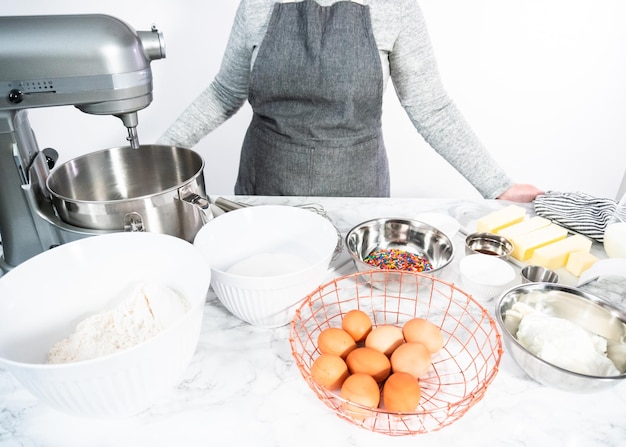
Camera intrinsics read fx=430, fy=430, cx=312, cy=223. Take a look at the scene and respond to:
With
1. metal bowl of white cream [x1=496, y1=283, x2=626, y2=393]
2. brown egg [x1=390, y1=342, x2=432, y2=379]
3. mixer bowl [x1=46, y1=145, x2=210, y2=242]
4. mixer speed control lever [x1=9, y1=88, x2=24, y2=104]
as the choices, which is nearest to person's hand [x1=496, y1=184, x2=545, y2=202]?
metal bowl of white cream [x1=496, y1=283, x2=626, y2=393]

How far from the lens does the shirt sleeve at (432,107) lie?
1164 millimetres

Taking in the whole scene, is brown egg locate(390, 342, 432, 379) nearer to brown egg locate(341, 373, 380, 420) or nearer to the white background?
brown egg locate(341, 373, 380, 420)

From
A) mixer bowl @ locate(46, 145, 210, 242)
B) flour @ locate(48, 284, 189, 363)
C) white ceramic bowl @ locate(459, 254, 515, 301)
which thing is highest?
mixer bowl @ locate(46, 145, 210, 242)

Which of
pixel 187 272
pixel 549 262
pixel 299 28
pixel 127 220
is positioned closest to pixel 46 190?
pixel 127 220

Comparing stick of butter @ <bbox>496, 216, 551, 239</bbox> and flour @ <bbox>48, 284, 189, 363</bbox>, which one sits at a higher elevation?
flour @ <bbox>48, 284, 189, 363</bbox>

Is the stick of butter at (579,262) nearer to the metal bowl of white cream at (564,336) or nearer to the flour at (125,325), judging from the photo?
the metal bowl of white cream at (564,336)

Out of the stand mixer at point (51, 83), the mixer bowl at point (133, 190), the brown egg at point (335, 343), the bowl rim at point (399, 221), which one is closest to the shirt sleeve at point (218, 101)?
the mixer bowl at point (133, 190)

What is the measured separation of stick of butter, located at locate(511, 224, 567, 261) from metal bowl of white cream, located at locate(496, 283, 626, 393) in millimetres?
180

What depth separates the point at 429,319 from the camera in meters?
0.73

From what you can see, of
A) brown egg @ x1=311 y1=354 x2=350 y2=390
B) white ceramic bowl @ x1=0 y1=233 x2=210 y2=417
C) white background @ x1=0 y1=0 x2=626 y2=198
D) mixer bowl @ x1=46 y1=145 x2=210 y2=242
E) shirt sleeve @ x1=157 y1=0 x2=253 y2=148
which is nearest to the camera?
white ceramic bowl @ x1=0 y1=233 x2=210 y2=417

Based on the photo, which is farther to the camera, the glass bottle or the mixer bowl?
the glass bottle

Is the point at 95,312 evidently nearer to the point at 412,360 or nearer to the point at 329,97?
the point at 412,360

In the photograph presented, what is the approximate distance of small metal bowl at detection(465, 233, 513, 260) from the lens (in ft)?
2.88

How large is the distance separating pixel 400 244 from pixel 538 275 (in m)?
0.27
